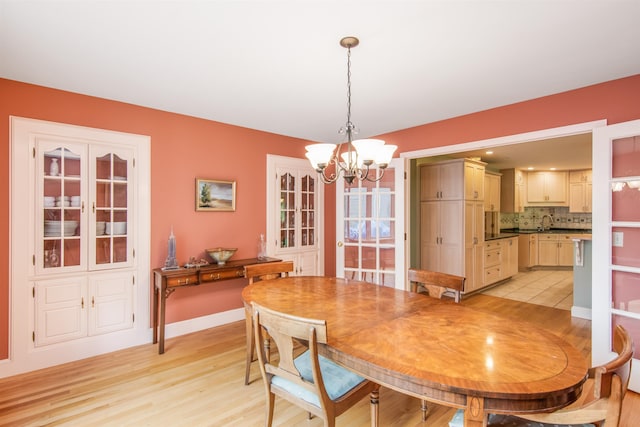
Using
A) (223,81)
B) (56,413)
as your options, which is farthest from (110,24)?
(56,413)

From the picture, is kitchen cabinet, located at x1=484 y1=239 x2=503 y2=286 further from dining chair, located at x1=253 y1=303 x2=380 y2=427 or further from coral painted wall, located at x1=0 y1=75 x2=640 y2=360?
dining chair, located at x1=253 y1=303 x2=380 y2=427

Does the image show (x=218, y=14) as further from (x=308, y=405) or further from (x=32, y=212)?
(x=32, y=212)

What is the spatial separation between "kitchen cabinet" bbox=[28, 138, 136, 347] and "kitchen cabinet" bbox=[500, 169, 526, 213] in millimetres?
7521

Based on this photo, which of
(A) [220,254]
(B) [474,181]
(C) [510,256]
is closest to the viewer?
(A) [220,254]

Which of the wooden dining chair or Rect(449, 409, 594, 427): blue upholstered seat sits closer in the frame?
Rect(449, 409, 594, 427): blue upholstered seat

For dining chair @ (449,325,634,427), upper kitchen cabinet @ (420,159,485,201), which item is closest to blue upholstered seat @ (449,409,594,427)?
dining chair @ (449,325,634,427)

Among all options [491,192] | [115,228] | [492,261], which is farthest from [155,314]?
[491,192]

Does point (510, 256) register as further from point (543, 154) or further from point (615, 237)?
point (615, 237)

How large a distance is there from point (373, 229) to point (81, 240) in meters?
3.33

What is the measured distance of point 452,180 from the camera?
5.14m

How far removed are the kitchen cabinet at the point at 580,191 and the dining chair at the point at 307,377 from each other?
8.14m

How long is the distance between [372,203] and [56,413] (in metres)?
3.72

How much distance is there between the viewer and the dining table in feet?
3.64

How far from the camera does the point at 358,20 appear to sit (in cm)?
183
